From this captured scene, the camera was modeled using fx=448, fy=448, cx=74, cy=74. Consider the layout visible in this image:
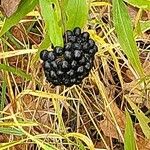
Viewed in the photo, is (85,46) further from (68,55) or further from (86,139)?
(86,139)

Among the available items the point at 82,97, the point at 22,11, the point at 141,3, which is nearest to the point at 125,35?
the point at 141,3

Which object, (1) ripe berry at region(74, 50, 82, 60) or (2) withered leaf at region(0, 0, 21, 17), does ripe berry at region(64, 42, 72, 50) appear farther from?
(2) withered leaf at region(0, 0, 21, 17)

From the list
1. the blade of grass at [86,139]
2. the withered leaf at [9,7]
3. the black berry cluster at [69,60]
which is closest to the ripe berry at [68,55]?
the black berry cluster at [69,60]

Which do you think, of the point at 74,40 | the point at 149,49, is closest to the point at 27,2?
the point at 74,40

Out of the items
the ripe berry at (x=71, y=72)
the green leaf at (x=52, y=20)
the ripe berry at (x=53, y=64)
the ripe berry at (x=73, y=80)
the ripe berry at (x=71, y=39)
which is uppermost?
the green leaf at (x=52, y=20)

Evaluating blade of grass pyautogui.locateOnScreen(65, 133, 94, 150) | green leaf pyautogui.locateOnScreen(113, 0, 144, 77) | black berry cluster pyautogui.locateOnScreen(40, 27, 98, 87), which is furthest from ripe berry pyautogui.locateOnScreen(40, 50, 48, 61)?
blade of grass pyautogui.locateOnScreen(65, 133, 94, 150)

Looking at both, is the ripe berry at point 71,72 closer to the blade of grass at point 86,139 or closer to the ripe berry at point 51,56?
the ripe berry at point 51,56

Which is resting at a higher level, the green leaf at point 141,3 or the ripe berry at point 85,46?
the green leaf at point 141,3
